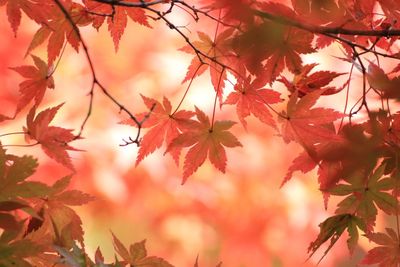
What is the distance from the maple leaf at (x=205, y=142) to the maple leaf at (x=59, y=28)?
22 cm

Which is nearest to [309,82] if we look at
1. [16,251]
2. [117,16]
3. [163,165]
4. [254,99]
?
[254,99]

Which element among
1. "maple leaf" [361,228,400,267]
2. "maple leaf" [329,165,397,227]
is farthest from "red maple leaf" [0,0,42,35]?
"maple leaf" [361,228,400,267]

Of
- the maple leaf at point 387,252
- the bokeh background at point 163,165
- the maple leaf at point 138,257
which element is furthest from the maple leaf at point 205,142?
the bokeh background at point 163,165

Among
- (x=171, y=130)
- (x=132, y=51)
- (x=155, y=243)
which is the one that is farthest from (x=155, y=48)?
(x=171, y=130)

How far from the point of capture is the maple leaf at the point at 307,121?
89cm

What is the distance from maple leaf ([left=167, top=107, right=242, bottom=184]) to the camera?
37.3 inches

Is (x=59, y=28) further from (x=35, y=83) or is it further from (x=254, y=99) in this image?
(x=254, y=99)

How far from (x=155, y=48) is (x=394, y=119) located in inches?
71.0

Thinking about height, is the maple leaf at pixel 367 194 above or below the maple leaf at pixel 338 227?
above

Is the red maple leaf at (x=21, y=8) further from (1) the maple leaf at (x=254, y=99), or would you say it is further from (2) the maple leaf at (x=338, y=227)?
(2) the maple leaf at (x=338, y=227)

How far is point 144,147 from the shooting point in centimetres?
98

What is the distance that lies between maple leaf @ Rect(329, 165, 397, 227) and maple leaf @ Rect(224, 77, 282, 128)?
0.50 feet

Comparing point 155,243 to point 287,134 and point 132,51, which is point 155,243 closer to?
point 132,51

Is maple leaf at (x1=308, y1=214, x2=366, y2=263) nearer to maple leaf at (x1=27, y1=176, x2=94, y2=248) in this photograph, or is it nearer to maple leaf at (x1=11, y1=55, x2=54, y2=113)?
maple leaf at (x1=27, y1=176, x2=94, y2=248)
